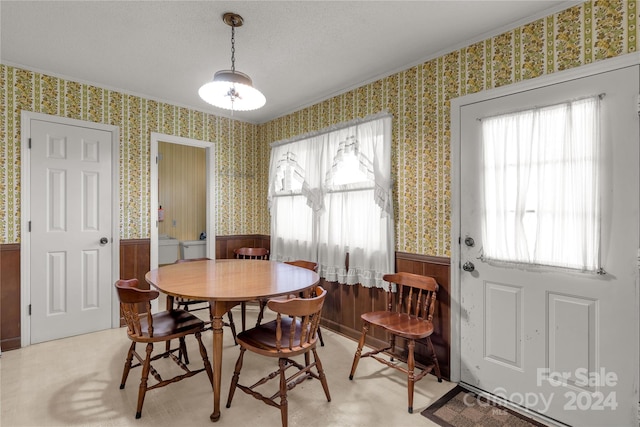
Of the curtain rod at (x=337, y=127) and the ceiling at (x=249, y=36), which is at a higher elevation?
the ceiling at (x=249, y=36)

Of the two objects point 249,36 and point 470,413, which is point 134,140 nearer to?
point 249,36

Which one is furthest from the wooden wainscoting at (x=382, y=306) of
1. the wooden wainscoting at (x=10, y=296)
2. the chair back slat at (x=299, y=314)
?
the wooden wainscoting at (x=10, y=296)

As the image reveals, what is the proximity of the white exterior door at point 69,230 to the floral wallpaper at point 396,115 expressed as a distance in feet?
0.50

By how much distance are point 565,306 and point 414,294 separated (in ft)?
3.36

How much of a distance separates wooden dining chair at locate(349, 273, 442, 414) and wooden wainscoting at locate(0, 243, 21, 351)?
3.13m

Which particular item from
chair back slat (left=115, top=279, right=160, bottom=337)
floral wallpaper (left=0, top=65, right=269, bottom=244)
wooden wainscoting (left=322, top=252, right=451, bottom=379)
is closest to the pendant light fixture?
chair back slat (left=115, top=279, right=160, bottom=337)

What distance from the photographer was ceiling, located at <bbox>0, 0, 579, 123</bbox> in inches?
79.6

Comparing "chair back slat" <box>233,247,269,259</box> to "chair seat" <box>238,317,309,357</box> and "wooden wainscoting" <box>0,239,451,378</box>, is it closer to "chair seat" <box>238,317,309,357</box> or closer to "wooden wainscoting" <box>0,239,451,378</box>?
"wooden wainscoting" <box>0,239,451,378</box>

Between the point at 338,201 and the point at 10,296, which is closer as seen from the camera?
the point at 10,296

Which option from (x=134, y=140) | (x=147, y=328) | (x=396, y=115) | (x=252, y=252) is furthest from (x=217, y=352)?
(x=134, y=140)

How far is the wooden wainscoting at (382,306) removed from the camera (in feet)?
8.07

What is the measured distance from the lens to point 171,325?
6.98ft

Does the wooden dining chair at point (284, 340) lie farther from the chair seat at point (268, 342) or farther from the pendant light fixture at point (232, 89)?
the pendant light fixture at point (232, 89)

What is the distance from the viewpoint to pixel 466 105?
2.35 meters
